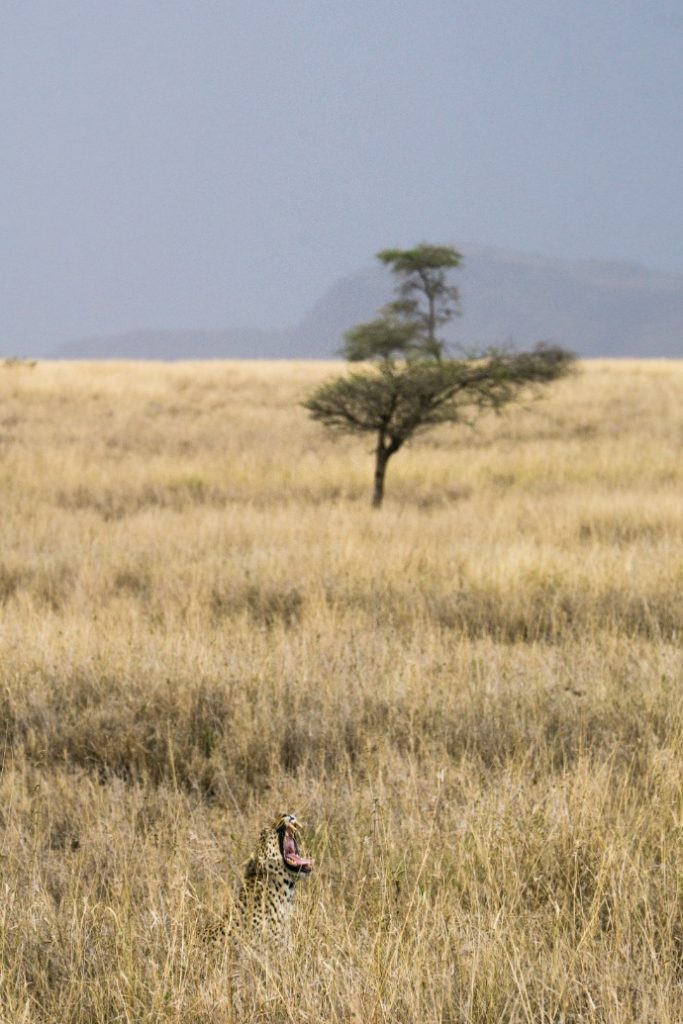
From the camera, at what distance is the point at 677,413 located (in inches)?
924

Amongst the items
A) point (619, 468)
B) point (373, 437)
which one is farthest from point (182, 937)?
point (373, 437)

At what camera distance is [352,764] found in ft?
13.2

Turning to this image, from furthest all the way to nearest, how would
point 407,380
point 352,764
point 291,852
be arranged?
point 407,380 < point 352,764 < point 291,852

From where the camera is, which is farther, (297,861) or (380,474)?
(380,474)

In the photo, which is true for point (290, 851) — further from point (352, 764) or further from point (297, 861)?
point (352, 764)

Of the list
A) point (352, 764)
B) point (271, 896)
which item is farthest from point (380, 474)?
point (271, 896)

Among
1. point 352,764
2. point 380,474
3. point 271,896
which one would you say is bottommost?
point 352,764

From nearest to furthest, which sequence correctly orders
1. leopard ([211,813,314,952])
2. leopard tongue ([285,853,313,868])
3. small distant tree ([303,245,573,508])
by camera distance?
leopard tongue ([285,853,313,868]) < leopard ([211,813,314,952]) < small distant tree ([303,245,573,508])

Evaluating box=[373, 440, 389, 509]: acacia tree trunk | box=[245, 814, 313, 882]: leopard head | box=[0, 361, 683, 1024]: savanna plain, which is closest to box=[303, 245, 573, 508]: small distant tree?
box=[373, 440, 389, 509]: acacia tree trunk

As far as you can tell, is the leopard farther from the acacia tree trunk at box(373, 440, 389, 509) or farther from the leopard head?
the acacia tree trunk at box(373, 440, 389, 509)

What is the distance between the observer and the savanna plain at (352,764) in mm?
2291

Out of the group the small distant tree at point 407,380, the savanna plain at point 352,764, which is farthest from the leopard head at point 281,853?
the small distant tree at point 407,380

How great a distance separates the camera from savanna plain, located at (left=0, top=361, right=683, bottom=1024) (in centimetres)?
229

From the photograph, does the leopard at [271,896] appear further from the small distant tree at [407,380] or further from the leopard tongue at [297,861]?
the small distant tree at [407,380]
